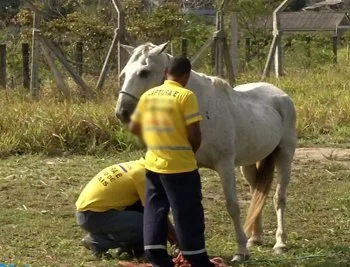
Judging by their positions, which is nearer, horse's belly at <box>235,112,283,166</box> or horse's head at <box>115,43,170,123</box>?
horse's head at <box>115,43,170,123</box>

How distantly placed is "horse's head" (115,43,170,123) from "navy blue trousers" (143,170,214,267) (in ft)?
2.06

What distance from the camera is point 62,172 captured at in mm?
10719

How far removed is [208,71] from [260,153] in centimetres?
1181

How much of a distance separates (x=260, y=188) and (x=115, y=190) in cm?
154

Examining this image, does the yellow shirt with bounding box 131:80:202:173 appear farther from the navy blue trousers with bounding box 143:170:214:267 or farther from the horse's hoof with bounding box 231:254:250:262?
the horse's hoof with bounding box 231:254:250:262

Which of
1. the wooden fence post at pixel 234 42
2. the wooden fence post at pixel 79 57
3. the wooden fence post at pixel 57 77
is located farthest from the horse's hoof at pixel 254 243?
the wooden fence post at pixel 234 42

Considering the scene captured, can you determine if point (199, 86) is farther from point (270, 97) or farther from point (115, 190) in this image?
point (270, 97)

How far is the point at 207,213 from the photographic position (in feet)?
28.8

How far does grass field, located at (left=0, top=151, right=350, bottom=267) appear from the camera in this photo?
705cm

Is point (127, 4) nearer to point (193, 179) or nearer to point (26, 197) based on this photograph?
point (26, 197)

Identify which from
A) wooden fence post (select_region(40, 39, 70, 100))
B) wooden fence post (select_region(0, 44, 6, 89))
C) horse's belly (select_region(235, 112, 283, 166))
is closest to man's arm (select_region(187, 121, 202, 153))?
horse's belly (select_region(235, 112, 283, 166))

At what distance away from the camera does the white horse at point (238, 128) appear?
666 centimetres

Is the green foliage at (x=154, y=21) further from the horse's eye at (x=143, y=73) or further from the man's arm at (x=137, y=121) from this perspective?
the man's arm at (x=137, y=121)

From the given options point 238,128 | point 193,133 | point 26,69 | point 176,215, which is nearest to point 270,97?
point 238,128
